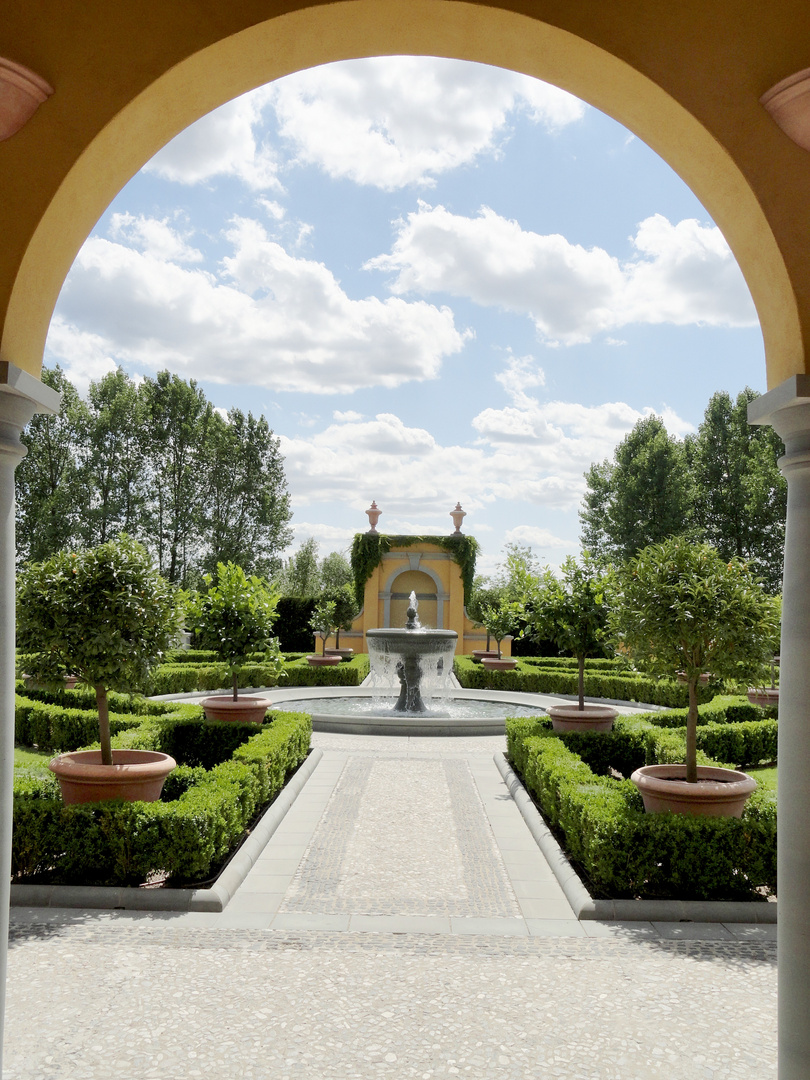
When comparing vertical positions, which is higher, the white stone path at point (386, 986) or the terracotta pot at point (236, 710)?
the terracotta pot at point (236, 710)

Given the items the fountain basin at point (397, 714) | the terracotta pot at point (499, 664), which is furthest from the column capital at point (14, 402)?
the terracotta pot at point (499, 664)

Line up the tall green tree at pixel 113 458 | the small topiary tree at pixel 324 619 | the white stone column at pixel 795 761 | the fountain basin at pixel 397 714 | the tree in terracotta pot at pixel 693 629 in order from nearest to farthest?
the white stone column at pixel 795 761 → the tree in terracotta pot at pixel 693 629 → the fountain basin at pixel 397 714 → the small topiary tree at pixel 324 619 → the tall green tree at pixel 113 458

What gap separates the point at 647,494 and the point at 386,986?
3065cm

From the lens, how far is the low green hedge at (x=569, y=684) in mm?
17062

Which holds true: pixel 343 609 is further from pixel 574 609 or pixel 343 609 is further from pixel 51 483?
pixel 574 609

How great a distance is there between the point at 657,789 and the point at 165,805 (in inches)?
159

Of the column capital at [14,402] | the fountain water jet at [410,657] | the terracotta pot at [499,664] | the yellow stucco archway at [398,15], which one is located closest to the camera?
the column capital at [14,402]

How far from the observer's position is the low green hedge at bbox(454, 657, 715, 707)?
17062 mm

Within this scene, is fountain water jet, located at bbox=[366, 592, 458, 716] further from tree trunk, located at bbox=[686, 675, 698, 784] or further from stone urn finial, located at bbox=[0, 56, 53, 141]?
stone urn finial, located at bbox=[0, 56, 53, 141]

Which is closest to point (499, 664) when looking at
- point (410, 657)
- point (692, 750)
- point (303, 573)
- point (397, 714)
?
point (410, 657)

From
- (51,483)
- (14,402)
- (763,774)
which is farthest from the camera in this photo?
(51,483)

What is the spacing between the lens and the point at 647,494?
32.8m

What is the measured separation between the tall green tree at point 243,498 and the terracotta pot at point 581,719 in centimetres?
2353

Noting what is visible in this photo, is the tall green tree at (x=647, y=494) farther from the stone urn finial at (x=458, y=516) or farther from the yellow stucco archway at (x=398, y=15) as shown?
the yellow stucco archway at (x=398, y=15)
